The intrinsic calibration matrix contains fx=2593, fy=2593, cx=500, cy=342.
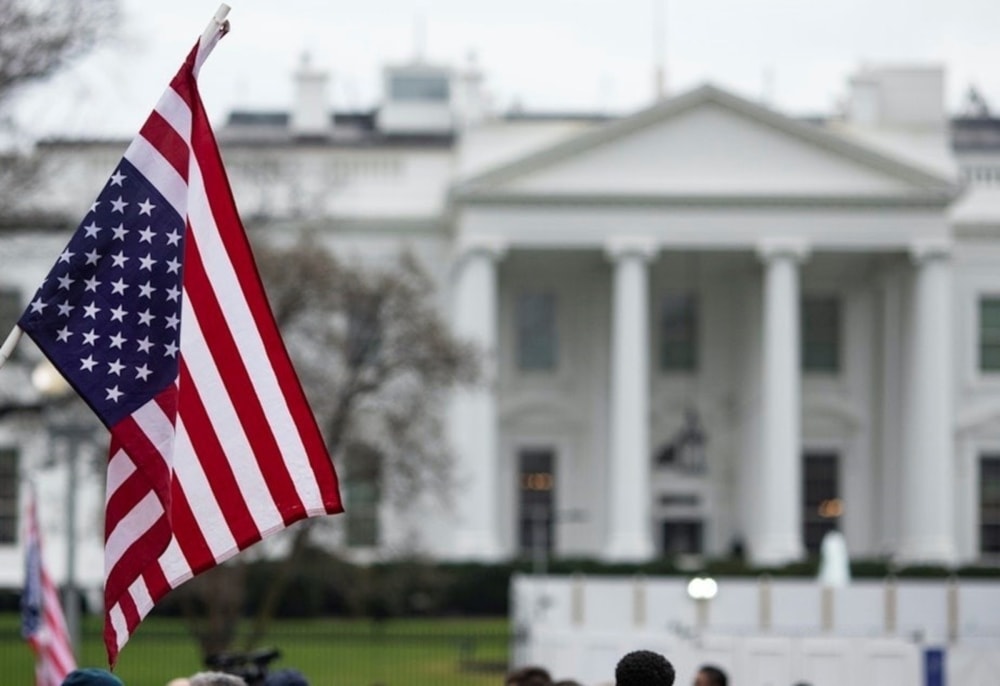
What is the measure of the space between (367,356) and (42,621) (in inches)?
873

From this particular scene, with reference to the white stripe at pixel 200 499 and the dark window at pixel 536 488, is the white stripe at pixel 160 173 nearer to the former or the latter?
the white stripe at pixel 200 499

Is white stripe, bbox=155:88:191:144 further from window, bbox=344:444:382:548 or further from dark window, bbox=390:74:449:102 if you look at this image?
dark window, bbox=390:74:449:102

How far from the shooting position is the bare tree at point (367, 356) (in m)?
38.3

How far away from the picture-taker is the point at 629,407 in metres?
58.8

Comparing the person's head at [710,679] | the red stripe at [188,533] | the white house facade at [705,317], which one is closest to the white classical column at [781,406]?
the white house facade at [705,317]

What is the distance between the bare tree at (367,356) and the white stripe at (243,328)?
90.8ft

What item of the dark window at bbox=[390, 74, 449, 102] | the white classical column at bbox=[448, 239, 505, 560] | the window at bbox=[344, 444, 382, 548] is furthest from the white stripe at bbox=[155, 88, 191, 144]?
the dark window at bbox=[390, 74, 449, 102]

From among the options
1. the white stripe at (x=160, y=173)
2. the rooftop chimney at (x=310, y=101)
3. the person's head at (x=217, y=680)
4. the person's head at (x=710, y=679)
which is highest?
the rooftop chimney at (x=310, y=101)

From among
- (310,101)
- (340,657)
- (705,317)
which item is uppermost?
(310,101)

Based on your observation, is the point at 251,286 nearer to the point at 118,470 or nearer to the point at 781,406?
the point at 118,470

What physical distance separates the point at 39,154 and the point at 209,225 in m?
18.7

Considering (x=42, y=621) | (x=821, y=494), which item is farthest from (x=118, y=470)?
(x=821, y=494)

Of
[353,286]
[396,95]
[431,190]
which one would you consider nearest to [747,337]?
[431,190]

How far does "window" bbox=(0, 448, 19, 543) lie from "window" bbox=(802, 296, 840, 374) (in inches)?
767
